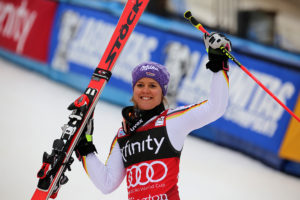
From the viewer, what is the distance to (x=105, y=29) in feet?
24.2

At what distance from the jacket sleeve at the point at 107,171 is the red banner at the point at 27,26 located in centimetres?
631

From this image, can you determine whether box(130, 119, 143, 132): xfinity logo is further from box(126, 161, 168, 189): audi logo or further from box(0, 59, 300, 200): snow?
box(0, 59, 300, 200): snow

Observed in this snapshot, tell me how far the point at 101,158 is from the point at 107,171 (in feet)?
7.52

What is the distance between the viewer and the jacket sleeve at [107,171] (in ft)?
8.11

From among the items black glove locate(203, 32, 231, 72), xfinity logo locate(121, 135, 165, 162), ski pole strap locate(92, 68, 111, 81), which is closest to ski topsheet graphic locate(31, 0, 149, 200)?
ski pole strap locate(92, 68, 111, 81)

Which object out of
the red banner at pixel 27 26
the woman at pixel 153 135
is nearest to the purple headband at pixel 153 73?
the woman at pixel 153 135

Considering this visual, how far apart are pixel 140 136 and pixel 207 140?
377cm

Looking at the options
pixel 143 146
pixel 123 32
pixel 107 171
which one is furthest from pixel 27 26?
pixel 143 146

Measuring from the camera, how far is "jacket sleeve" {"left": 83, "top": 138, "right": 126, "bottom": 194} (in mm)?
2471

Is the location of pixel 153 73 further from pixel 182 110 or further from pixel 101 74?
pixel 101 74

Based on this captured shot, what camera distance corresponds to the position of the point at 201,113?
2221mm

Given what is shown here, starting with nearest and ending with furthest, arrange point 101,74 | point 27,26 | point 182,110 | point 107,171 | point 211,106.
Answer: point 211,106 → point 182,110 → point 107,171 → point 101,74 → point 27,26

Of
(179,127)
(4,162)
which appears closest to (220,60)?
(179,127)

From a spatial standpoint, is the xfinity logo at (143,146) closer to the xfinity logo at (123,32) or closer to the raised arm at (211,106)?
the raised arm at (211,106)
